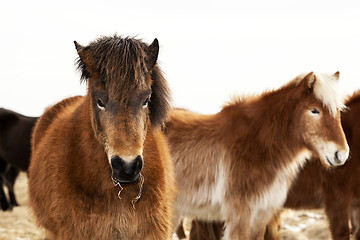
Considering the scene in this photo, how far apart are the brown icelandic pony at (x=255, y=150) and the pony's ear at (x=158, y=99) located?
2.71m

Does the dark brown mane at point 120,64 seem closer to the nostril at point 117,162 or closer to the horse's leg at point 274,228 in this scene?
the nostril at point 117,162

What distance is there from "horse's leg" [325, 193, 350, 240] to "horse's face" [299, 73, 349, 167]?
35.7 inches

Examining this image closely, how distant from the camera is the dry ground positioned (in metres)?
Result: 7.17

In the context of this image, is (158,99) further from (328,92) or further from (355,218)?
(355,218)

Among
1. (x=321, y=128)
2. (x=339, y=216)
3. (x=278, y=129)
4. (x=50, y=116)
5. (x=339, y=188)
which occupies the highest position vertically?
(x=50, y=116)

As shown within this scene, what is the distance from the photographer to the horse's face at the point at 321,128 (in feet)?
16.5

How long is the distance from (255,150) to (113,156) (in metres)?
3.40

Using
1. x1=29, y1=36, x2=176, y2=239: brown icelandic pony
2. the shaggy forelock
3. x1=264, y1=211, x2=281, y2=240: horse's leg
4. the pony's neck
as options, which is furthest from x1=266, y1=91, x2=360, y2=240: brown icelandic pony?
the shaggy forelock

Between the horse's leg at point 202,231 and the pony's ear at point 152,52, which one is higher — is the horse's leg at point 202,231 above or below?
below

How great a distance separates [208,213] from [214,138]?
1.04m

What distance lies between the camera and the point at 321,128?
5.12 m

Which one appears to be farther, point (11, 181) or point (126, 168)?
point (11, 181)

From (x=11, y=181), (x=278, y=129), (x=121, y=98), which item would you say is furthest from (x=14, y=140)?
(x=121, y=98)

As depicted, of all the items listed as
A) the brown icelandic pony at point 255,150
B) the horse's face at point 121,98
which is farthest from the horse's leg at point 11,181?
the horse's face at point 121,98
